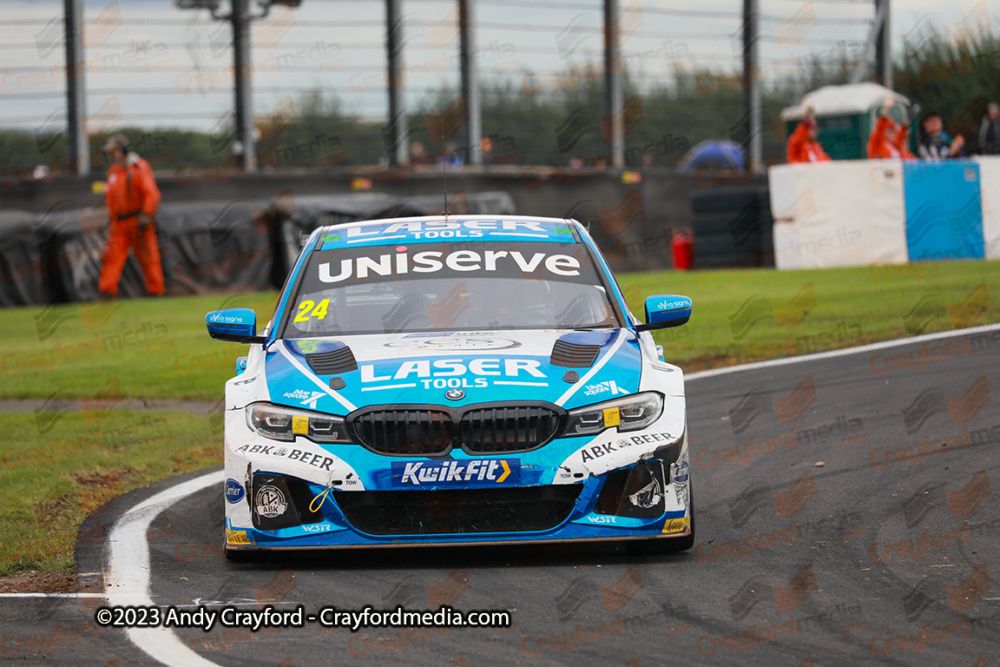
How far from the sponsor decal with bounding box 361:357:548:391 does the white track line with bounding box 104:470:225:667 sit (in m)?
1.17

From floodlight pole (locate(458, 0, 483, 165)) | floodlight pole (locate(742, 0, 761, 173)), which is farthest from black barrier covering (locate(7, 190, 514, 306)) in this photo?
floodlight pole (locate(742, 0, 761, 173))

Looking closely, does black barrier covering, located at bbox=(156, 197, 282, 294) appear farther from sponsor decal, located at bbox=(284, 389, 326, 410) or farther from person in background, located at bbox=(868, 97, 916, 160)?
sponsor decal, located at bbox=(284, 389, 326, 410)

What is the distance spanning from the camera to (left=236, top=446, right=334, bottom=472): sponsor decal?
210 inches

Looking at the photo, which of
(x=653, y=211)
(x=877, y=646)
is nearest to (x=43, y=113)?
(x=653, y=211)

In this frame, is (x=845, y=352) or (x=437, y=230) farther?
(x=845, y=352)

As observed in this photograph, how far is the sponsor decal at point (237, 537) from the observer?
5469 millimetres

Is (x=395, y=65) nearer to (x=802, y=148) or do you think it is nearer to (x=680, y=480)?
(x=802, y=148)

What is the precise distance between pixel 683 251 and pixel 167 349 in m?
9.08

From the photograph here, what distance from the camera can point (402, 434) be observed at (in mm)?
5328

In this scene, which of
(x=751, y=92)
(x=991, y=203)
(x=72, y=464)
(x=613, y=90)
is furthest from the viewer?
(x=751, y=92)

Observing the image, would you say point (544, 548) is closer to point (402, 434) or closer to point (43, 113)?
point (402, 434)

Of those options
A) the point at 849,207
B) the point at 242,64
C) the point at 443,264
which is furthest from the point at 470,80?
the point at 443,264

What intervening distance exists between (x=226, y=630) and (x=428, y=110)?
661 inches

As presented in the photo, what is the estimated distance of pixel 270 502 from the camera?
5.41 meters
